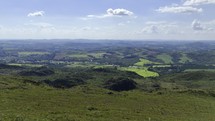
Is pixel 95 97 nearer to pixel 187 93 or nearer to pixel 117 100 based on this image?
pixel 117 100

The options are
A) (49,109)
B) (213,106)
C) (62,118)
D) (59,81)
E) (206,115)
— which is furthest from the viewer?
(59,81)

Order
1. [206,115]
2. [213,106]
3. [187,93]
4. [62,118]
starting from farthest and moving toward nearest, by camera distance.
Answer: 1. [187,93]
2. [213,106]
3. [206,115]
4. [62,118]

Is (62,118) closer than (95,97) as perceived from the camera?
Yes

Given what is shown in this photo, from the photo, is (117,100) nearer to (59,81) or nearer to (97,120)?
(97,120)

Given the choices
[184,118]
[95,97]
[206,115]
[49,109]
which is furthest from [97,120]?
[95,97]

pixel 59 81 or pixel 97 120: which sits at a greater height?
pixel 97 120

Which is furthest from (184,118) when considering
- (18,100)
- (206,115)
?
(18,100)
